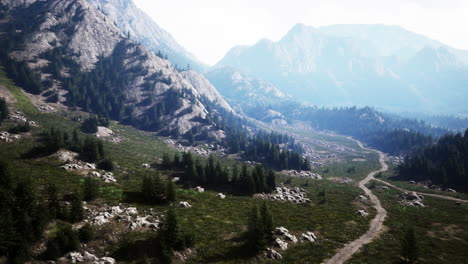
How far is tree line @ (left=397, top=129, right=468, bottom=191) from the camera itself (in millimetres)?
111475

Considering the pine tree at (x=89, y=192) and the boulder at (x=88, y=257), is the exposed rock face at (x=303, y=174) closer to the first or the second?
the pine tree at (x=89, y=192)

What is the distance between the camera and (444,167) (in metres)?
120

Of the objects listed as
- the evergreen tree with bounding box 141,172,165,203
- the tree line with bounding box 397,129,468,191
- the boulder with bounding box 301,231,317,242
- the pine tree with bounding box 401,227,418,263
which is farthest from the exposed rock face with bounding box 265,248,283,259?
the tree line with bounding box 397,129,468,191

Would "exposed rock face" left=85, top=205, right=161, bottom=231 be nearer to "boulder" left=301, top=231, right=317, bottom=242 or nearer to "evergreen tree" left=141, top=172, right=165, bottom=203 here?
"evergreen tree" left=141, top=172, right=165, bottom=203

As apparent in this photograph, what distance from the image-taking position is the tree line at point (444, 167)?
111 metres

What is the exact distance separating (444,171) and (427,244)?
307ft

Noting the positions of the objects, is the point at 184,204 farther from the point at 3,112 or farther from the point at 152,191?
the point at 3,112

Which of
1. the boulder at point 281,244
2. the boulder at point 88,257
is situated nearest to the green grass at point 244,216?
the boulder at point 281,244

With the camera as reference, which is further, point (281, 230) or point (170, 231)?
point (281, 230)

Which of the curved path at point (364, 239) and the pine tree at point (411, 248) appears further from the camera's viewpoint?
the curved path at point (364, 239)

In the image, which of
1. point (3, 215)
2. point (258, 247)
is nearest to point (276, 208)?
point (258, 247)

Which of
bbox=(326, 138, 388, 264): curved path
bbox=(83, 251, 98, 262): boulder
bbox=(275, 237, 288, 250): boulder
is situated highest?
bbox=(326, 138, 388, 264): curved path

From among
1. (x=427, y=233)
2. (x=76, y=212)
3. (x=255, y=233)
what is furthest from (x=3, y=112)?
(x=427, y=233)

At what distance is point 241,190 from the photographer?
8325 cm
